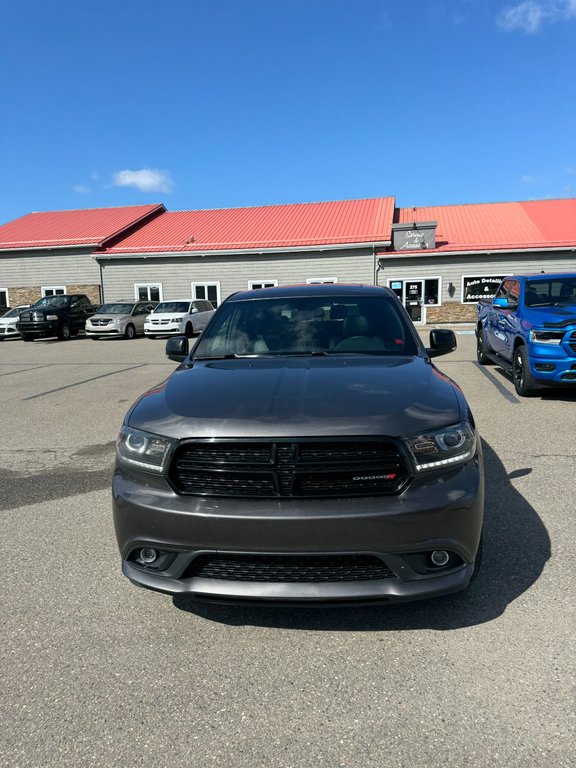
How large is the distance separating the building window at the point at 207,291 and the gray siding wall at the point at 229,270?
8.8 inches

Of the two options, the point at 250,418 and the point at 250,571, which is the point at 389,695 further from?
the point at 250,418

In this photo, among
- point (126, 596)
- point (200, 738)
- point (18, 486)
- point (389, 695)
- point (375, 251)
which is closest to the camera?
point (200, 738)

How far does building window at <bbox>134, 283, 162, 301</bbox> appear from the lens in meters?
29.6

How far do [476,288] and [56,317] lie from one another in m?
19.0

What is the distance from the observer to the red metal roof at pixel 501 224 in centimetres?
2595

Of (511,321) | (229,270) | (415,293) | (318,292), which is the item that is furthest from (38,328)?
(318,292)

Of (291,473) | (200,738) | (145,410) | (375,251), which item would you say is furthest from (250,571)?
(375,251)

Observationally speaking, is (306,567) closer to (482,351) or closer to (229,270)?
(482,351)

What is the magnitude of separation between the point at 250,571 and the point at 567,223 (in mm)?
30305

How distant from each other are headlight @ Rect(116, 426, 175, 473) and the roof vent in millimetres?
25483

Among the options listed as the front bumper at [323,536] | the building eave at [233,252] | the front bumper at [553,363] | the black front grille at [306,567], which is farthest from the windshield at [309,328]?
the building eave at [233,252]

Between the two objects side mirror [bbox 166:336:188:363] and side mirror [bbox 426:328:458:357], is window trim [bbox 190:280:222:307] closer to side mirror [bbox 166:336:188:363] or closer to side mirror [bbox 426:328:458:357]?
side mirror [bbox 166:336:188:363]

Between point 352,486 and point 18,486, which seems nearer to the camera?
point 352,486

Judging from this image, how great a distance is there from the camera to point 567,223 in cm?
2777
